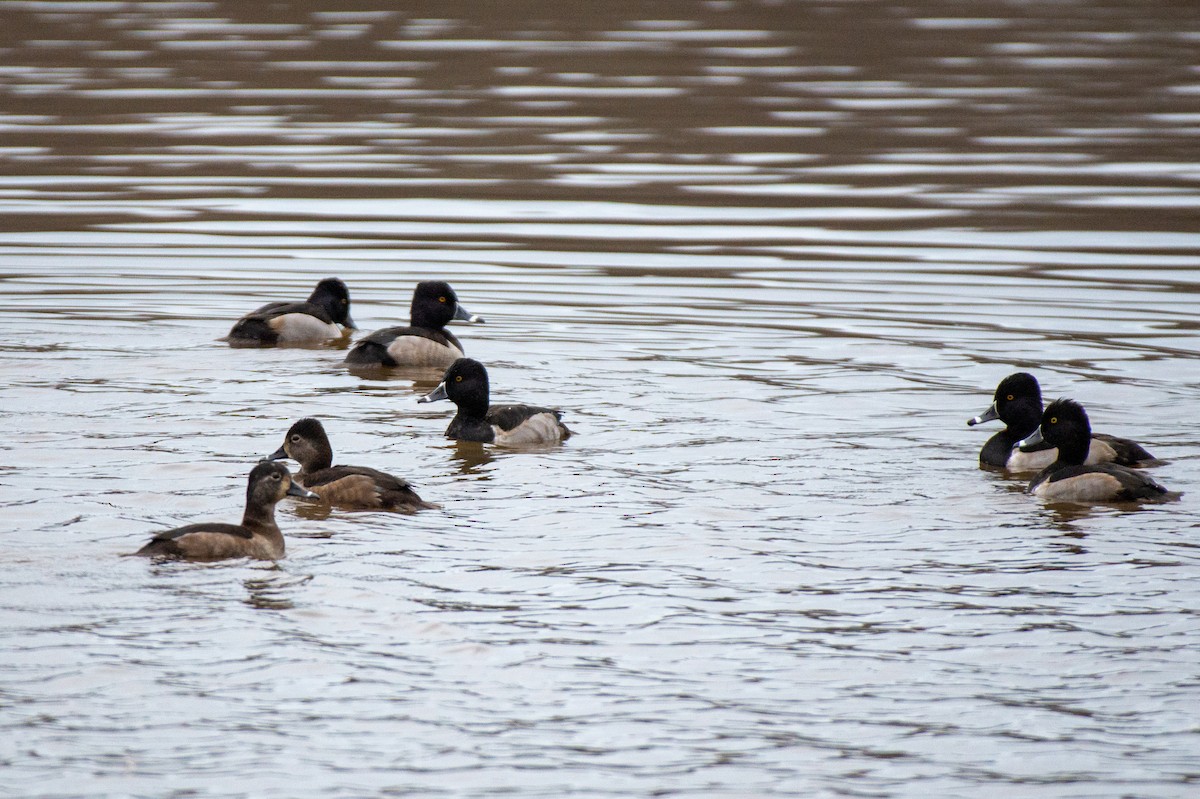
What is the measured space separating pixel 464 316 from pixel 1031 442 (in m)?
6.08

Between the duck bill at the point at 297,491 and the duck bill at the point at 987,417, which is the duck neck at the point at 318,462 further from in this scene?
the duck bill at the point at 987,417

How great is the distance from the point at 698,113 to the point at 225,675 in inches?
1021

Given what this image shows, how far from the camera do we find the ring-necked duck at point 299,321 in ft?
52.2

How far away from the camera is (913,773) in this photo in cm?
682

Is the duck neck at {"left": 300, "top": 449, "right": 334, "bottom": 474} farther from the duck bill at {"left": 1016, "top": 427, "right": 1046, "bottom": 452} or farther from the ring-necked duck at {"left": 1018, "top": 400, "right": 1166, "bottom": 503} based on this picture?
the duck bill at {"left": 1016, "top": 427, "right": 1046, "bottom": 452}

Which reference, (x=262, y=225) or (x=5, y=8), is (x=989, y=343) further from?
(x=5, y=8)

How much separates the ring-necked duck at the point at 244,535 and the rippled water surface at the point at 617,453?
3.8 inches

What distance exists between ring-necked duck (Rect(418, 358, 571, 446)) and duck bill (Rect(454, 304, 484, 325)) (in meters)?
3.27

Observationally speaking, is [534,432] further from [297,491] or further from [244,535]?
[244,535]

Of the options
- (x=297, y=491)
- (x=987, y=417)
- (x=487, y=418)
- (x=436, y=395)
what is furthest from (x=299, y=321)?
(x=987, y=417)

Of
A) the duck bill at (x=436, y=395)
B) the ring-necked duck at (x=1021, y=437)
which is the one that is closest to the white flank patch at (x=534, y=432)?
the duck bill at (x=436, y=395)

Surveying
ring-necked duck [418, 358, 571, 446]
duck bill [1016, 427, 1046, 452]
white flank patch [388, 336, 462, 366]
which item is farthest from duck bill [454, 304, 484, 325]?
duck bill [1016, 427, 1046, 452]

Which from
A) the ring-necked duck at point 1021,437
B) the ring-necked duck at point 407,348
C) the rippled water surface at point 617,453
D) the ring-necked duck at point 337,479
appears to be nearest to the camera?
the rippled water surface at point 617,453

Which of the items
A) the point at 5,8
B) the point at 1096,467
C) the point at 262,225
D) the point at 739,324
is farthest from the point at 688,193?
the point at 5,8
